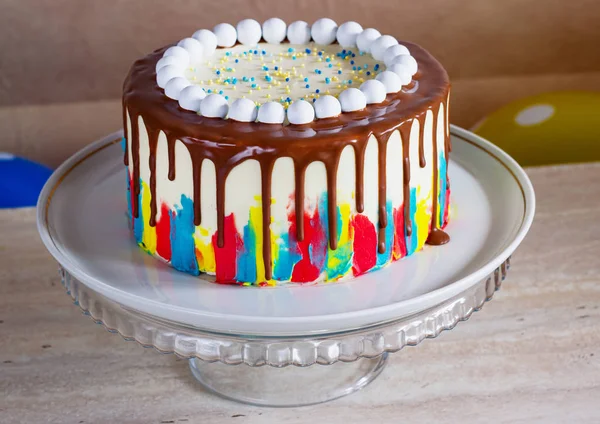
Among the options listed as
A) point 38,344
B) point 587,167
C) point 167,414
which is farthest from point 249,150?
point 587,167

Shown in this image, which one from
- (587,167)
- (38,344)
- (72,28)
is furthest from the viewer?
(72,28)

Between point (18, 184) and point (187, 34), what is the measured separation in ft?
1.76

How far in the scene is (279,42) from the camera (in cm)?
135

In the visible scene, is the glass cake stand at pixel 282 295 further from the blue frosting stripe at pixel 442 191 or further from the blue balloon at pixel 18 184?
the blue balloon at pixel 18 184

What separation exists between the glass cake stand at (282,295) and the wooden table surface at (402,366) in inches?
1.9

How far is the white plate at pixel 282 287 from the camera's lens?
0.95 m

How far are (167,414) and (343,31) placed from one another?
636mm

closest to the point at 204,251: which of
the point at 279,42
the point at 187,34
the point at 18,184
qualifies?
the point at 279,42

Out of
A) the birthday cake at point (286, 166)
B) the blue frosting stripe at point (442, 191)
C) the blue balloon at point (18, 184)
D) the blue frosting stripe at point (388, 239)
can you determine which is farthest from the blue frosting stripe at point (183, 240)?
the blue balloon at point (18, 184)

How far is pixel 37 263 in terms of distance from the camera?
4.75ft

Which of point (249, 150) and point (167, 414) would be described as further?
point (167, 414)

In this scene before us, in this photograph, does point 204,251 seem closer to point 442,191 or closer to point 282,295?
point 282,295

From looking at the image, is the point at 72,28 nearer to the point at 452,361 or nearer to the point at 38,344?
the point at 38,344

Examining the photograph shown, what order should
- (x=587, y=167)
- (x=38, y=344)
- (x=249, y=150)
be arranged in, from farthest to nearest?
1. (x=587, y=167)
2. (x=38, y=344)
3. (x=249, y=150)
